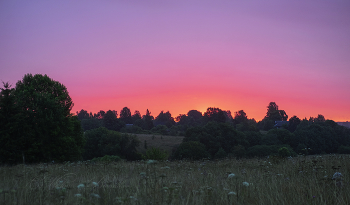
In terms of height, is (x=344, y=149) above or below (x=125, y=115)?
below

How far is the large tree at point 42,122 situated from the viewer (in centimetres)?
2752

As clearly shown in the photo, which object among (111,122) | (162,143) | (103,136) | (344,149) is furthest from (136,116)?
(344,149)

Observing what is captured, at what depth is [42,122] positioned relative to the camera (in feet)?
95.0

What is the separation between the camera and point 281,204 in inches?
162

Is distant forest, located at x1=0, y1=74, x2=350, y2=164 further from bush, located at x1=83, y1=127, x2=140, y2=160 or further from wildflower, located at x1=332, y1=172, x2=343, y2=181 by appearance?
wildflower, located at x1=332, y1=172, x2=343, y2=181

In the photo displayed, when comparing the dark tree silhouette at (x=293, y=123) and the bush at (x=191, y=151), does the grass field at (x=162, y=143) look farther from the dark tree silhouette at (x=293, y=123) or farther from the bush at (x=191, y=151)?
the dark tree silhouette at (x=293, y=123)

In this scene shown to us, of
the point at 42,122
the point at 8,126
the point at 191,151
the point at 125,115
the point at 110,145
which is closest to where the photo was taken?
the point at 8,126

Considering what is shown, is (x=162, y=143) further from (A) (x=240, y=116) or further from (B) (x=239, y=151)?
(A) (x=240, y=116)

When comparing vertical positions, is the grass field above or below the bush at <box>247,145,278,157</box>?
above

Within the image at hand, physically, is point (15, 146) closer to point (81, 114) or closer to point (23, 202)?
point (23, 202)

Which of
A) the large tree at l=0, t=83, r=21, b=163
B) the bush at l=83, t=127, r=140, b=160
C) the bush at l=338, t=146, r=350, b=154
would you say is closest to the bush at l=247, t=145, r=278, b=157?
the bush at l=338, t=146, r=350, b=154

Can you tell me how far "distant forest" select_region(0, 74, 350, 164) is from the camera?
27.2m

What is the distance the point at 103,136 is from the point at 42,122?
38405mm

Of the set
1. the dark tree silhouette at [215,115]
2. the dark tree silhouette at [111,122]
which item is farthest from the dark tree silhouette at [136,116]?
the dark tree silhouette at [215,115]
